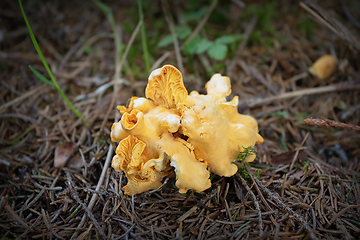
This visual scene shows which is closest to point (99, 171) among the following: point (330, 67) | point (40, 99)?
point (40, 99)

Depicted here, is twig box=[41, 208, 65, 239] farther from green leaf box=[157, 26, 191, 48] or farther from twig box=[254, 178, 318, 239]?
green leaf box=[157, 26, 191, 48]

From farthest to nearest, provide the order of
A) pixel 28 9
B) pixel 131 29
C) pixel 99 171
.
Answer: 1. pixel 28 9
2. pixel 131 29
3. pixel 99 171

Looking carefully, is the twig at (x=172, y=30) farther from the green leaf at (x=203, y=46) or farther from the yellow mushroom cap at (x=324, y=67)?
the yellow mushroom cap at (x=324, y=67)

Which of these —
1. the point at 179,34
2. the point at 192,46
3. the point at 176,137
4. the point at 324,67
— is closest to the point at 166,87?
the point at 176,137

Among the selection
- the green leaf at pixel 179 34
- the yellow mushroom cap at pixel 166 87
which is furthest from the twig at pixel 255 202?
the green leaf at pixel 179 34

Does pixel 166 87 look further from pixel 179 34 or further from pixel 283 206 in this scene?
pixel 179 34

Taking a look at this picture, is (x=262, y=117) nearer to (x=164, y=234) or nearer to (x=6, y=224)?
(x=164, y=234)
